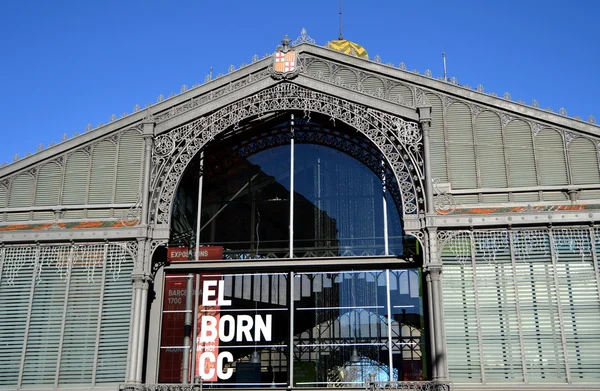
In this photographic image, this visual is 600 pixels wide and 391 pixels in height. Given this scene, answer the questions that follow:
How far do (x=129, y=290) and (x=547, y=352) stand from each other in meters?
15.1

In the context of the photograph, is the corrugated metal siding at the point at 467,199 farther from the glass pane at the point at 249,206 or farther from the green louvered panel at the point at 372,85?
the glass pane at the point at 249,206

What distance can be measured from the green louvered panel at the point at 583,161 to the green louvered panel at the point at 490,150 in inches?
98.1

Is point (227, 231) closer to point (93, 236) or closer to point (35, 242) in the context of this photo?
point (93, 236)

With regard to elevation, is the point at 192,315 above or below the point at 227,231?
below

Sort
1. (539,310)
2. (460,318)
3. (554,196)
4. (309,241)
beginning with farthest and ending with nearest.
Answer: (309,241)
(554,196)
(460,318)
(539,310)

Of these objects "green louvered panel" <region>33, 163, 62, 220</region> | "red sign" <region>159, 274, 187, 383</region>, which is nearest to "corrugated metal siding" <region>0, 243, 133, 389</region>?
"green louvered panel" <region>33, 163, 62, 220</region>

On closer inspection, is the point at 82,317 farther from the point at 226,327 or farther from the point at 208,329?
the point at 226,327

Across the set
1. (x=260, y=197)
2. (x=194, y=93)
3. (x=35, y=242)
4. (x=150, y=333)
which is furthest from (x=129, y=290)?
(x=194, y=93)

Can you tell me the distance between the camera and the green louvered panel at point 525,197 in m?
25.9

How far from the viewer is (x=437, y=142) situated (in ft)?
89.2

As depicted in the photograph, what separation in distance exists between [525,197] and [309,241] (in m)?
8.36

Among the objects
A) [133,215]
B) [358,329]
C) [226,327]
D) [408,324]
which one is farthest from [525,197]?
[133,215]

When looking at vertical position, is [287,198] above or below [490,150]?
below

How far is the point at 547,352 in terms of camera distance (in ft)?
78.0
